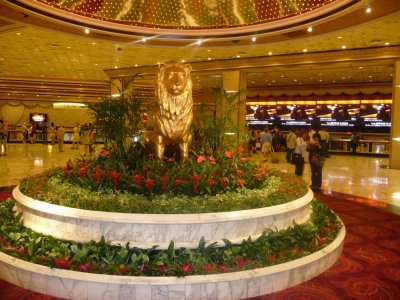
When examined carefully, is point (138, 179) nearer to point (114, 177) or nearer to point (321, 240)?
point (114, 177)

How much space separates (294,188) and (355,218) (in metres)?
1.49

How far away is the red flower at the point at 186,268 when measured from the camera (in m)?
3.09

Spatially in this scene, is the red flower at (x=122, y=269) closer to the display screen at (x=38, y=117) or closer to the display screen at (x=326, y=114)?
the display screen at (x=326, y=114)

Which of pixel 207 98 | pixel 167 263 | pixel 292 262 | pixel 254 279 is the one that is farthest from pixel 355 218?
pixel 207 98

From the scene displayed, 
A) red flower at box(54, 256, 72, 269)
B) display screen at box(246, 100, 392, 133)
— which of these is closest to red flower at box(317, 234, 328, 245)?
red flower at box(54, 256, 72, 269)

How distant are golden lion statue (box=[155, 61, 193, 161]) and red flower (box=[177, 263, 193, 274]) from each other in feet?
6.79

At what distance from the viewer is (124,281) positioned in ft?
9.86

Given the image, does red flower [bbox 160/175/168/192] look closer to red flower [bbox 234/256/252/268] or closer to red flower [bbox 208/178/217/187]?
red flower [bbox 208/178/217/187]

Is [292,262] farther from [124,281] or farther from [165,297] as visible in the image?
[124,281]

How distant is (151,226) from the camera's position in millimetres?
3496

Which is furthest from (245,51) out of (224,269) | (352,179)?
(224,269)

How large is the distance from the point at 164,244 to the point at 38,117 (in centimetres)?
2647

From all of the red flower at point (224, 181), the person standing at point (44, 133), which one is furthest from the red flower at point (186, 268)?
the person standing at point (44, 133)

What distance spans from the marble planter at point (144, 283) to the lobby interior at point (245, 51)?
336 centimetres
